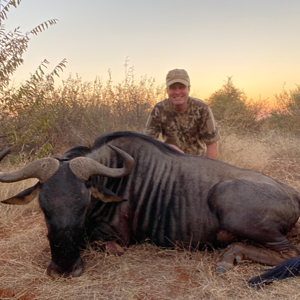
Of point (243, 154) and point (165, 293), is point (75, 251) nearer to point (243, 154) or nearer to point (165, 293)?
point (165, 293)

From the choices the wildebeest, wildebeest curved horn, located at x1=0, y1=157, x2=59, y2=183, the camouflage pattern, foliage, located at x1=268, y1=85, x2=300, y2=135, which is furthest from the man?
foliage, located at x1=268, y1=85, x2=300, y2=135

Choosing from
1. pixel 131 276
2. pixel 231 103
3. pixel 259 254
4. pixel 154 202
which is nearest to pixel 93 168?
pixel 154 202

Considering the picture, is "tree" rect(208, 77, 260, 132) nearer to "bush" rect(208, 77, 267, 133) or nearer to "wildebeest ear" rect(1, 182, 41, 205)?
"bush" rect(208, 77, 267, 133)

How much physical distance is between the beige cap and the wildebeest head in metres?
2.78

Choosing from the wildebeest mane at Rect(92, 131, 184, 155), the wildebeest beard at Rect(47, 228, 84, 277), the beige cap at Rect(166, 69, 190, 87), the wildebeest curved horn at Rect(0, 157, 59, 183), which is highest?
the beige cap at Rect(166, 69, 190, 87)

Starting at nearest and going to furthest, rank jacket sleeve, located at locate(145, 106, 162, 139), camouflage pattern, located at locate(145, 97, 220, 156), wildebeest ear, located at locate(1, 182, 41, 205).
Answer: wildebeest ear, located at locate(1, 182, 41, 205) → camouflage pattern, located at locate(145, 97, 220, 156) → jacket sleeve, located at locate(145, 106, 162, 139)

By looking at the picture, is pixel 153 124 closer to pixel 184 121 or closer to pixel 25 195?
pixel 184 121

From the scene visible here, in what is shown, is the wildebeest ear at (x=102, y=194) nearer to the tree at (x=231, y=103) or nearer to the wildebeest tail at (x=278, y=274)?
the wildebeest tail at (x=278, y=274)

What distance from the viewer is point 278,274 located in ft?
7.78

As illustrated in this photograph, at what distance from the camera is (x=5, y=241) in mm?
Answer: 3490

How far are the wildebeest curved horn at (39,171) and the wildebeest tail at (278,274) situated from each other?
1887 mm

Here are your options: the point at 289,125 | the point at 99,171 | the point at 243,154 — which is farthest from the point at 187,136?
the point at 289,125

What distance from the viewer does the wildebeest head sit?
2.40 meters

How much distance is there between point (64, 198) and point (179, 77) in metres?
3.33
